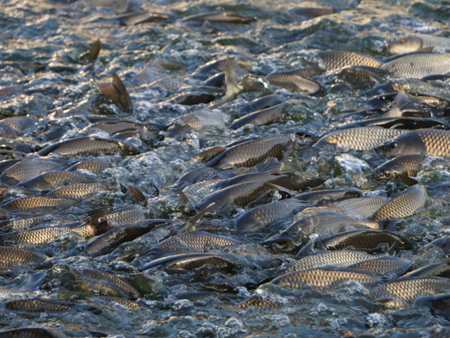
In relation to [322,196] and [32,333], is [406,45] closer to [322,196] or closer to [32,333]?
[322,196]

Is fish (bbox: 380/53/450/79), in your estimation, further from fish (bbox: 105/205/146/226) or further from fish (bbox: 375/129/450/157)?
fish (bbox: 105/205/146/226)

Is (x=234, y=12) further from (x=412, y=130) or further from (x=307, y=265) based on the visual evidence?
(x=307, y=265)

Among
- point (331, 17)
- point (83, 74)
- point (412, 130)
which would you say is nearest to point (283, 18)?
point (331, 17)

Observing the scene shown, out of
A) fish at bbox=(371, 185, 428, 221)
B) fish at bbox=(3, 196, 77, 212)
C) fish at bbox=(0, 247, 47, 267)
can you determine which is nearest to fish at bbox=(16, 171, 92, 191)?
fish at bbox=(3, 196, 77, 212)

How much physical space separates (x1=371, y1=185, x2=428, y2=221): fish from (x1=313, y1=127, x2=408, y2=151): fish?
3.16ft

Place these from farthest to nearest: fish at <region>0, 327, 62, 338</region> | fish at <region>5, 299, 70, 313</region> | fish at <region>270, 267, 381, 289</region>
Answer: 1. fish at <region>270, 267, 381, 289</region>
2. fish at <region>5, 299, 70, 313</region>
3. fish at <region>0, 327, 62, 338</region>

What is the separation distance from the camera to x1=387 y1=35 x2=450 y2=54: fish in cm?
770

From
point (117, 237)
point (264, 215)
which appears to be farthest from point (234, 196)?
point (117, 237)

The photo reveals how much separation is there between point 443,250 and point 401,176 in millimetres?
1126

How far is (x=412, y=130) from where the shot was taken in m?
5.22

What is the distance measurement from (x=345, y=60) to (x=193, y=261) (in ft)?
14.2

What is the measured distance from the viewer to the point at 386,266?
3375 millimetres

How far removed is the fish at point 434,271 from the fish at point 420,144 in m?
1.81


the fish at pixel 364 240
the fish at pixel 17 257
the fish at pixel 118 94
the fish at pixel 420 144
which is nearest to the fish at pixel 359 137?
the fish at pixel 420 144
